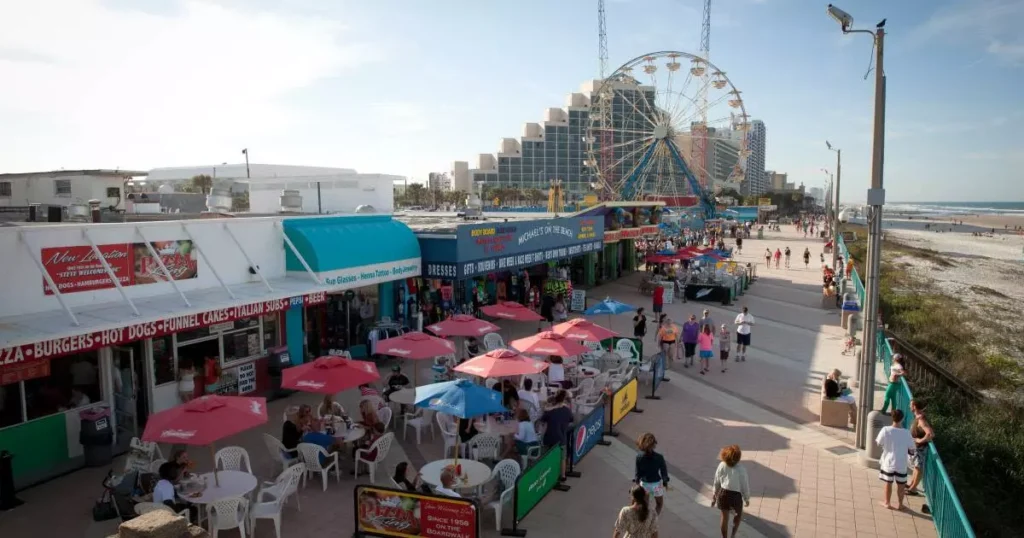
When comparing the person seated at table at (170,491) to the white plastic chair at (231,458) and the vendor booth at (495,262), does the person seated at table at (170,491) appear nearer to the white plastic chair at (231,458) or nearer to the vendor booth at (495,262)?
the white plastic chair at (231,458)

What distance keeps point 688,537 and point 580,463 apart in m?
2.63

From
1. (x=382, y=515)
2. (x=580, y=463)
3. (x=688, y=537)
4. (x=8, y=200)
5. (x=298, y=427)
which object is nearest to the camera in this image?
(x=382, y=515)

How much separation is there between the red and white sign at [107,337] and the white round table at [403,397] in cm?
307

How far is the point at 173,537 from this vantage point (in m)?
4.67

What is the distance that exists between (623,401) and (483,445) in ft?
11.9

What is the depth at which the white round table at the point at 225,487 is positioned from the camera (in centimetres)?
809

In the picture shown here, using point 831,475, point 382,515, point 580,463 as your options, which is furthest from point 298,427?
point 831,475

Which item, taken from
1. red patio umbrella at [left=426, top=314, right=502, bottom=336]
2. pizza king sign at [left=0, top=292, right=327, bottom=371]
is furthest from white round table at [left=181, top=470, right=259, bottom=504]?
red patio umbrella at [left=426, top=314, right=502, bottom=336]

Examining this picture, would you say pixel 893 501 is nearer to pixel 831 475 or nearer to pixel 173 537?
pixel 831 475

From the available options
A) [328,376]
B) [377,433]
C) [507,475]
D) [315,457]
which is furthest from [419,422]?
[507,475]

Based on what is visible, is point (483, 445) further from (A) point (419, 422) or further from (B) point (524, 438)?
(A) point (419, 422)

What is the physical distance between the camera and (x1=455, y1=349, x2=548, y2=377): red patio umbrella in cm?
1103

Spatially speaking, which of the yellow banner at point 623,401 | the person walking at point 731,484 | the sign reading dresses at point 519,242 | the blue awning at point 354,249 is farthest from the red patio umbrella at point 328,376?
the sign reading dresses at point 519,242

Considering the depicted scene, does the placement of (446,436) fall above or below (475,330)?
A: below
